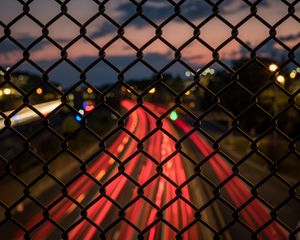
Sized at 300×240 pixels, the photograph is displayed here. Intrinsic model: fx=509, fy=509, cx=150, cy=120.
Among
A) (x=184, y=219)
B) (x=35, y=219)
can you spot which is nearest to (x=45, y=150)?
(x=35, y=219)

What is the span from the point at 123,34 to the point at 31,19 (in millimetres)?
596

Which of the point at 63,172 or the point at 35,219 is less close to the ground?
the point at 63,172

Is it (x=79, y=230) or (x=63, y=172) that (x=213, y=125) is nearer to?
(x=63, y=172)

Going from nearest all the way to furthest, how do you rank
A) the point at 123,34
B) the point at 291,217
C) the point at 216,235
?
the point at 123,34 < the point at 216,235 < the point at 291,217

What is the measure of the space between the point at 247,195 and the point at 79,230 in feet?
32.7

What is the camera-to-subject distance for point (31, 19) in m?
3.24

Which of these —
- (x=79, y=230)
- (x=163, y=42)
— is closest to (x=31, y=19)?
(x=163, y=42)

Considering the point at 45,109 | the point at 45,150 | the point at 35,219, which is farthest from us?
the point at 45,150

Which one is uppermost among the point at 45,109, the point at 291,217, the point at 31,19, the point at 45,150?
the point at 45,150

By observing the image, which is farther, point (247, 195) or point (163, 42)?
point (247, 195)

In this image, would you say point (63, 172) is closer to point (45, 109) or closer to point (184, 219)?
point (184, 219)

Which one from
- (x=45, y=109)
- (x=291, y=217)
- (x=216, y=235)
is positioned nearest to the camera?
(x=216, y=235)

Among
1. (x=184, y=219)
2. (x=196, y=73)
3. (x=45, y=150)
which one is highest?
(x=45, y=150)

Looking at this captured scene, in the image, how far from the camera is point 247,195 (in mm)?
29438
